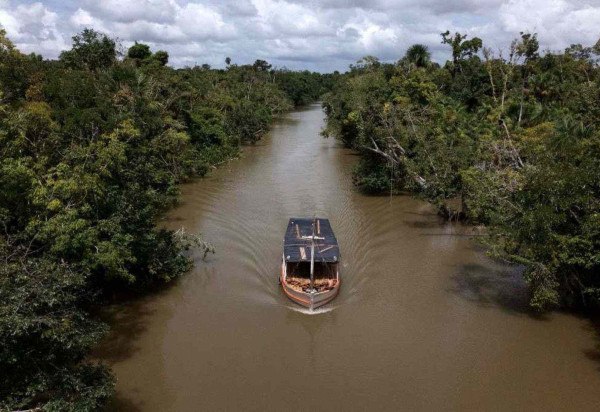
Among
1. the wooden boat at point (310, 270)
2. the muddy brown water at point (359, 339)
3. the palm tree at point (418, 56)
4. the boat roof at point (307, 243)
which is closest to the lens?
the muddy brown water at point (359, 339)

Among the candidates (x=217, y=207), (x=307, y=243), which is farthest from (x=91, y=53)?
(x=307, y=243)

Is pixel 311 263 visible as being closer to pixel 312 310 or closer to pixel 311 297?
pixel 311 297

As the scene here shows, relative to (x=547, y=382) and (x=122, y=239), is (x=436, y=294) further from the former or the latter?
(x=122, y=239)

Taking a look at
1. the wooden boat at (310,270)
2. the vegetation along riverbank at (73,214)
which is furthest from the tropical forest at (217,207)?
the wooden boat at (310,270)

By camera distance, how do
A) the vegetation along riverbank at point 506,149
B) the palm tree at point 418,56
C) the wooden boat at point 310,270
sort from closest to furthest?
1. the vegetation along riverbank at point 506,149
2. the wooden boat at point 310,270
3. the palm tree at point 418,56

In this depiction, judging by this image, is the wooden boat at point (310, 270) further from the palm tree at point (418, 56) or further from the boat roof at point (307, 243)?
the palm tree at point (418, 56)

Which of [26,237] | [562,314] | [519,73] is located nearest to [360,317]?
[562,314]
